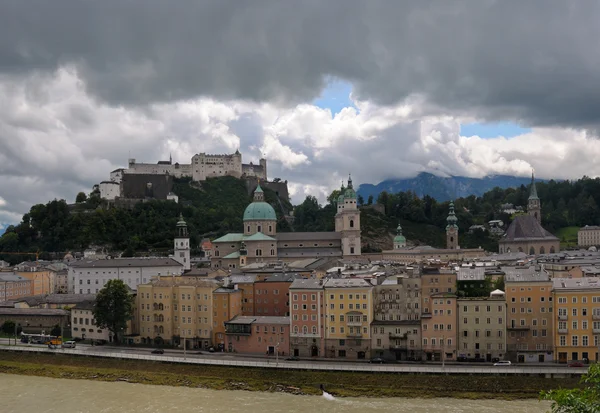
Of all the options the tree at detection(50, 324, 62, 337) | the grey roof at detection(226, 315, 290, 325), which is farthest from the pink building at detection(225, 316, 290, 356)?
the tree at detection(50, 324, 62, 337)

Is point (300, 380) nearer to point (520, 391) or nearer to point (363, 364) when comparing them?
point (363, 364)

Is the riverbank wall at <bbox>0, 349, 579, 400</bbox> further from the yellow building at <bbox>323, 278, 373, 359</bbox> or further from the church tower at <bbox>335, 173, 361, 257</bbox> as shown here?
the church tower at <bbox>335, 173, 361, 257</bbox>

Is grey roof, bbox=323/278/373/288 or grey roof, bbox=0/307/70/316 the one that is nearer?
grey roof, bbox=323/278/373/288

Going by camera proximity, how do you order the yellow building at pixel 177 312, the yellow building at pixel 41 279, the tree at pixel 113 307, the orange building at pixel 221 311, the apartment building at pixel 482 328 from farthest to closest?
the yellow building at pixel 41 279 → the yellow building at pixel 177 312 → the tree at pixel 113 307 → the orange building at pixel 221 311 → the apartment building at pixel 482 328

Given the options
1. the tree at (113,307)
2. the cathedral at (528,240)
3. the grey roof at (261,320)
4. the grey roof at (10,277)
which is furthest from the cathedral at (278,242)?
the grey roof at (261,320)

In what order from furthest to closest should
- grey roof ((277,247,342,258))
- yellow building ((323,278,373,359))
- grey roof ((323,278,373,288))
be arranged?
grey roof ((277,247,342,258))
grey roof ((323,278,373,288))
yellow building ((323,278,373,359))

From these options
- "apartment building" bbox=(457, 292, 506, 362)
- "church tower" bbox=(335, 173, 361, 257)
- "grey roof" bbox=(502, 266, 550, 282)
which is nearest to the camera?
"apartment building" bbox=(457, 292, 506, 362)

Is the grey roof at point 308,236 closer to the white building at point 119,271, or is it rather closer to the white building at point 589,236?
the white building at point 119,271

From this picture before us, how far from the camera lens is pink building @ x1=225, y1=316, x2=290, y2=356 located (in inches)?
1991

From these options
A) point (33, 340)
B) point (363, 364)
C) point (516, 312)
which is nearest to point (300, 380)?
point (363, 364)

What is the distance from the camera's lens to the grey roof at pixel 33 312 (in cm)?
6166

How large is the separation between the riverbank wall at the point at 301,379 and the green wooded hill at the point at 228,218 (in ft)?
181

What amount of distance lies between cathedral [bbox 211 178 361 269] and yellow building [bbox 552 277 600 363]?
49.3 m

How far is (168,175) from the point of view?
139m
